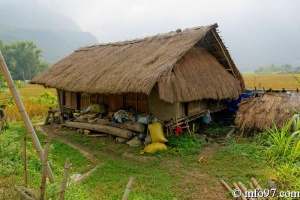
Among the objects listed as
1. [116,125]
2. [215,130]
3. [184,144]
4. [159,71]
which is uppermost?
[159,71]

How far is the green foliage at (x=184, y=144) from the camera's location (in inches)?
308

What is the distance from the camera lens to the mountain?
126 m

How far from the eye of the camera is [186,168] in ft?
22.0

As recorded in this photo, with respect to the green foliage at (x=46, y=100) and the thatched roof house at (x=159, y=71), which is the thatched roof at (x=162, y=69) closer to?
the thatched roof house at (x=159, y=71)

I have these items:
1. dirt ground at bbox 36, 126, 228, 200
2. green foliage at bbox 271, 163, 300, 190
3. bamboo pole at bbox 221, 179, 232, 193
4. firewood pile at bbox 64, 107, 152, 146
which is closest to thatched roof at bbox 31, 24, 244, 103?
firewood pile at bbox 64, 107, 152, 146

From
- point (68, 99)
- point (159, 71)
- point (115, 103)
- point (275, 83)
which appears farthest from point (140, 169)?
point (275, 83)

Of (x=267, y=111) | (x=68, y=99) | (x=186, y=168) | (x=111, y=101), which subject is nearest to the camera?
(x=186, y=168)

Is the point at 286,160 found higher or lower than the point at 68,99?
lower

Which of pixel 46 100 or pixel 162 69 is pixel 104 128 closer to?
pixel 162 69

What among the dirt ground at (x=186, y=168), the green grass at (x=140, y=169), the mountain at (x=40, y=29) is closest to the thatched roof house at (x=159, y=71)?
the dirt ground at (x=186, y=168)

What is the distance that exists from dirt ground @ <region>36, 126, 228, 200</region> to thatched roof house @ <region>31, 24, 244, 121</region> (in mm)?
1713

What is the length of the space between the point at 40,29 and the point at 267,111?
16040 cm

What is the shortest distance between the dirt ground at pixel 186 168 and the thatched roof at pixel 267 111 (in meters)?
1.40

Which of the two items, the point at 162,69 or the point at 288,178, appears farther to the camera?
the point at 162,69
